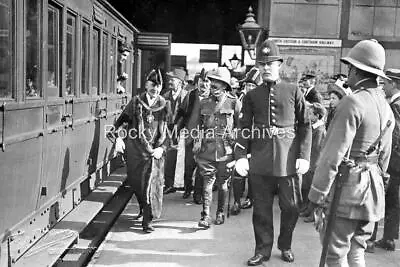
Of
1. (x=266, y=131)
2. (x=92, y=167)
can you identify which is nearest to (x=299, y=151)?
(x=266, y=131)

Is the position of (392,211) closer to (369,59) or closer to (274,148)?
(274,148)

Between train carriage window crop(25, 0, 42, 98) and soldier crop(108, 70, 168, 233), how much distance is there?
166 cm

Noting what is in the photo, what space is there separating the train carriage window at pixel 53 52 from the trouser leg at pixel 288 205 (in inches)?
87.7

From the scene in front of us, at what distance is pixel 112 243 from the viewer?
209 inches

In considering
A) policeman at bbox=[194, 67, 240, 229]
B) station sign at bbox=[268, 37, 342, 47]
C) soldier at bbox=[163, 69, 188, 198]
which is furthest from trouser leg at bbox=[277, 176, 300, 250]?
station sign at bbox=[268, 37, 342, 47]

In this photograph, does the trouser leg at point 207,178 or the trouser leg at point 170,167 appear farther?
the trouser leg at point 170,167

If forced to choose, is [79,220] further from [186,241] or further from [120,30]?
[120,30]

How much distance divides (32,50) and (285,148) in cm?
231

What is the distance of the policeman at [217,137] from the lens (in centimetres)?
609

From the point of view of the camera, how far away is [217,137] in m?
6.16

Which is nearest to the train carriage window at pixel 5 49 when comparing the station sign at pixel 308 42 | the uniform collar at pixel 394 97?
the uniform collar at pixel 394 97

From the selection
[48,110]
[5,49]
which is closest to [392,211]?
[48,110]

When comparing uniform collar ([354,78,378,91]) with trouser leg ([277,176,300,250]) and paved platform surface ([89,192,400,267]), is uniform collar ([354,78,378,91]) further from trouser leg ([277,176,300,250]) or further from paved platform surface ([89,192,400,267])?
paved platform surface ([89,192,400,267])

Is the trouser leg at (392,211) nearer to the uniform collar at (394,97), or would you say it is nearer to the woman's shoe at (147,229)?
the uniform collar at (394,97)
